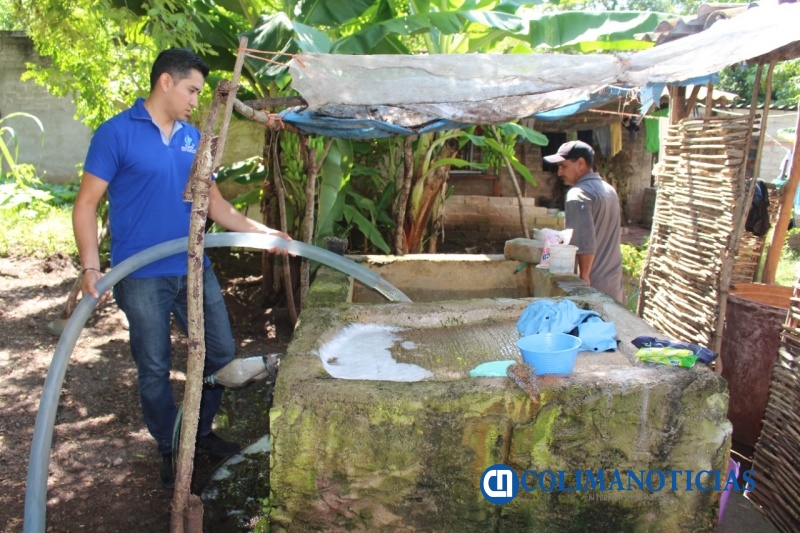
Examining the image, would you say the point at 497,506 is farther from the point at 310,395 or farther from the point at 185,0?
the point at 185,0

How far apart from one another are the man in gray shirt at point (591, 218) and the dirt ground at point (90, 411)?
2.61m

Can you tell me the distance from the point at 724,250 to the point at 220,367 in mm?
3374

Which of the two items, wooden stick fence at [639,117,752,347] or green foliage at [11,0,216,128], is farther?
wooden stick fence at [639,117,752,347]

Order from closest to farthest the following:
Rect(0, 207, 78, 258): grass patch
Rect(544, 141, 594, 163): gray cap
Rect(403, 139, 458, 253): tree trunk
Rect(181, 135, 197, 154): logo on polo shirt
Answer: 1. Rect(181, 135, 197, 154): logo on polo shirt
2. Rect(544, 141, 594, 163): gray cap
3. Rect(403, 139, 458, 253): tree trunk
4. Rect(0, 207, 78, 258): grass patch

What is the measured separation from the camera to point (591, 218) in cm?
447

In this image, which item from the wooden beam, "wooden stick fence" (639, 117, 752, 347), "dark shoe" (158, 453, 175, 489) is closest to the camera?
the wooden beam

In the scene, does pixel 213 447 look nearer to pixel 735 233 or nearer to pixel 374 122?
pixel 374 122

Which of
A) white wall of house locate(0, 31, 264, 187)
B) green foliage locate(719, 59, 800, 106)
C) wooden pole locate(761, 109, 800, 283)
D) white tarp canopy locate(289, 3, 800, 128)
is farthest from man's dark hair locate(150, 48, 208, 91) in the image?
white wall of house locate(0, 31, 264, 187)

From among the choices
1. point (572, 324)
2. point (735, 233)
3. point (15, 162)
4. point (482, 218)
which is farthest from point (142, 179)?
point (482, 218)

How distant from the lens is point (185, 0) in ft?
15.6

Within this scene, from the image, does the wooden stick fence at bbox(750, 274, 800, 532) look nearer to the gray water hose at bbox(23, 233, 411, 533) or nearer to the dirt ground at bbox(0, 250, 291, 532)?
the gray water hose at bbox(23, 233, 411, 533)

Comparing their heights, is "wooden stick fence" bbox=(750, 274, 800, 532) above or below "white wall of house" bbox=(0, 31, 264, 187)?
below

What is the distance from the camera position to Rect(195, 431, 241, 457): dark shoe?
3.63m

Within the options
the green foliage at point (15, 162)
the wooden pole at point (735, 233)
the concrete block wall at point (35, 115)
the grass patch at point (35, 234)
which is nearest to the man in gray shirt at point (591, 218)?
the wooden pole at point (735, 233)
